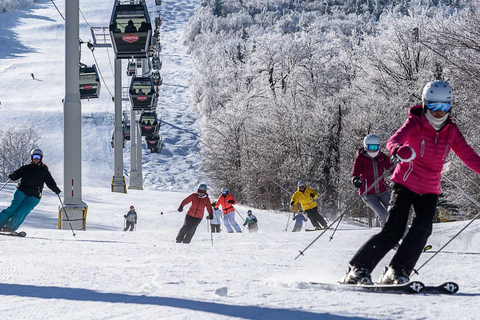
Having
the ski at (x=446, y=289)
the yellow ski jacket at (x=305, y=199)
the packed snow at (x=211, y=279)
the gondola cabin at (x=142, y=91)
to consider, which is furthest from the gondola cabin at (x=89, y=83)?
the ski at (x=446, y=289)

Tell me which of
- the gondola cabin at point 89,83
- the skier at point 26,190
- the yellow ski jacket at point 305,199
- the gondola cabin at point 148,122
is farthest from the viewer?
the gondola cabin at point 148,122

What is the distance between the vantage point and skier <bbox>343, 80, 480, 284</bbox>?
4.29m

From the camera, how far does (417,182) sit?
4.41 meters

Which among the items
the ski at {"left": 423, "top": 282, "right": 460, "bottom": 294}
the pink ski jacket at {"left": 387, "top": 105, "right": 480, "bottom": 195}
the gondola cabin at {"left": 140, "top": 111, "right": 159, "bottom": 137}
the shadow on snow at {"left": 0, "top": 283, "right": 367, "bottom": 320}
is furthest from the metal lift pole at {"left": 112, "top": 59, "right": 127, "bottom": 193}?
the ski at {"left": 423, "top": 282, "right": 460, "bottom": 294}

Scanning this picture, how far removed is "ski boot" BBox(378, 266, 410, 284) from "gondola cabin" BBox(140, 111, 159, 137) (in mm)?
31667

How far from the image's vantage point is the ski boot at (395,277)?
4.28 metres

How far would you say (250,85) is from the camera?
155 ft

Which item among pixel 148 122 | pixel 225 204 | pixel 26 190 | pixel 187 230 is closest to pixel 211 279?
pixel 26 190

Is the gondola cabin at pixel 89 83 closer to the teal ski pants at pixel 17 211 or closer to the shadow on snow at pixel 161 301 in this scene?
the teal ski pants at pixel 17 211

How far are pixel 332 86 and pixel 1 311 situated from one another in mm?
42100

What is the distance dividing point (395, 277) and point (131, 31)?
16.6 meters

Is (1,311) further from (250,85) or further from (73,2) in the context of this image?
(250,85)

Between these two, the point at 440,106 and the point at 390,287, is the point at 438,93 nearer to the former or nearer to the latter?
the point at 440,106

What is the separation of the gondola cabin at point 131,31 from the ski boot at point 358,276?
1584 centimetres
